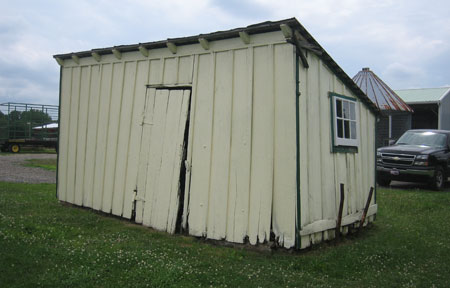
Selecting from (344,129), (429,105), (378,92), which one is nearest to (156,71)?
(344,129)

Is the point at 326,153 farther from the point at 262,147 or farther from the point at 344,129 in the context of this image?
the point at 262,147

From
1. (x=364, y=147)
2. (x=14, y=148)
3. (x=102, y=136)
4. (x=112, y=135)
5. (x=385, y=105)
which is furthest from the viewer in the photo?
(x=14, y=148)

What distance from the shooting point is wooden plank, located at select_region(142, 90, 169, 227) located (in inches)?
281

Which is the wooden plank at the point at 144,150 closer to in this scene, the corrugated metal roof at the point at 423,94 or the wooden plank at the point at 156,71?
the wooden plank at the point at 156,71

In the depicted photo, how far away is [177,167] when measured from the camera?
22.4ft

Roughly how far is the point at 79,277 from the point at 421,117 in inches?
1100

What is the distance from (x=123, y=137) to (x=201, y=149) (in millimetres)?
1970

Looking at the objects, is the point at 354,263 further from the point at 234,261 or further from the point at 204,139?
the point at 204,139

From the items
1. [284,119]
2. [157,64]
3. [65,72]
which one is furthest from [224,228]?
[65,72]

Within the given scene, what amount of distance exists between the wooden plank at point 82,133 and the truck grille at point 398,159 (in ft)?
30.7

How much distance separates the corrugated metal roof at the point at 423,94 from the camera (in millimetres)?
24044

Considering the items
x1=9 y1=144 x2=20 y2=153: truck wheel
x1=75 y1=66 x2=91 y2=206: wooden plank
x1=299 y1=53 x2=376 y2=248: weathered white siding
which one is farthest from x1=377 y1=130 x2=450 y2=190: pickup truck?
x1=9 y1=144 x2=20 y2=153: truck wheel

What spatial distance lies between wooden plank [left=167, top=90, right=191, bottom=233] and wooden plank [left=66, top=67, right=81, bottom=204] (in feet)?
9.82

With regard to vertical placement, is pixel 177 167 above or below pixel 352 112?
below
